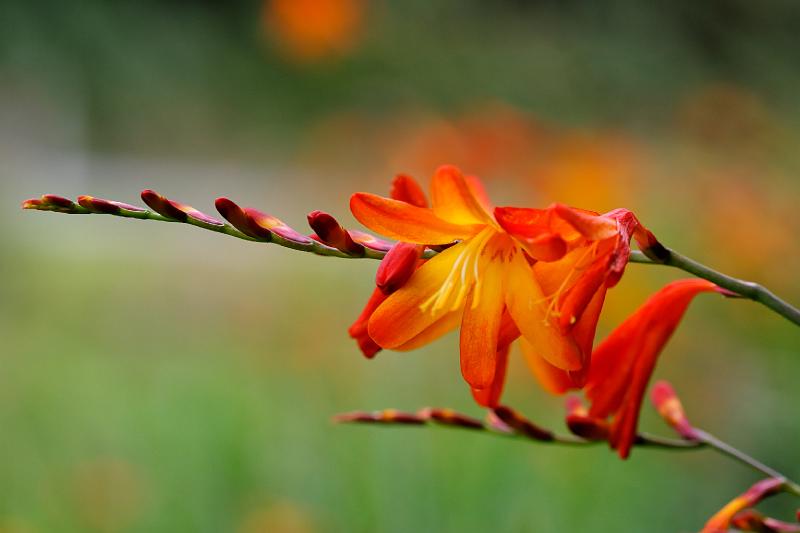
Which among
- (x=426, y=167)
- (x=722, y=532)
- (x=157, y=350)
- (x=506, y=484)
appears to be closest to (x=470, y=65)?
(x=426, y=167)

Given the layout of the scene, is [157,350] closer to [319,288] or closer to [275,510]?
[319,288]

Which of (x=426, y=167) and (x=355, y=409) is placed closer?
(x=355, y=409)

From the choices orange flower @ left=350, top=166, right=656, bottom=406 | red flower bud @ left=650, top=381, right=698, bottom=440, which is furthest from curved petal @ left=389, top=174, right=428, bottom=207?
red flower bud @ left=650, top=381, right=698, bottom=440

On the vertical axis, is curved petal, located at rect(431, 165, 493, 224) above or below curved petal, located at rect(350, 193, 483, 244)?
above

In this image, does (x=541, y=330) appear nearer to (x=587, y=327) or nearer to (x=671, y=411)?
(x=587, y=327)

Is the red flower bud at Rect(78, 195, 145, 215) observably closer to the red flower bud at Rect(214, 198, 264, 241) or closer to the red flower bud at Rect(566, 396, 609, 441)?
the red flower bud at Rect(214, 198, 264, 241)
